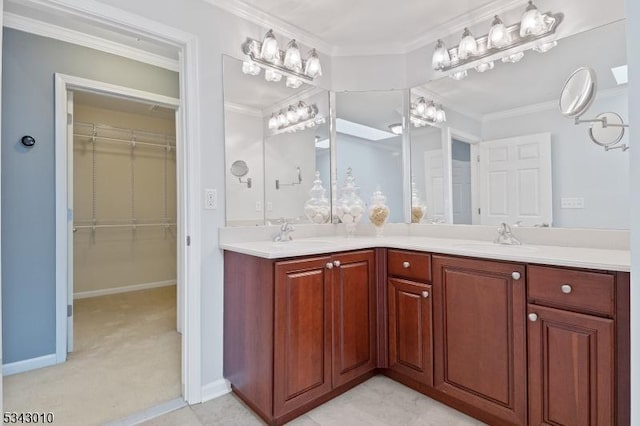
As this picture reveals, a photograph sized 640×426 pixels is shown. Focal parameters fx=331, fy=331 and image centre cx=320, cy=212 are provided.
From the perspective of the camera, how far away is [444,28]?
2430 millimetres

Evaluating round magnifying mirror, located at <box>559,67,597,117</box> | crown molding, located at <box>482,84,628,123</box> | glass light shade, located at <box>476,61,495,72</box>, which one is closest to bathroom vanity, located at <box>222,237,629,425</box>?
round magnifying mirror, located at <box>559,67,597,117</box>

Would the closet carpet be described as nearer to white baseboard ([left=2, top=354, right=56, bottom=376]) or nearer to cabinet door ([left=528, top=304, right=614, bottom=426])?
white baseboard ([left=2, top=354, right=56, bottom=376])

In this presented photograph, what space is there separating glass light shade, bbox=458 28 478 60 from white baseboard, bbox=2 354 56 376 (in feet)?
11.8

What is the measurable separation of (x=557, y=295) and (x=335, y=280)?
1037mm

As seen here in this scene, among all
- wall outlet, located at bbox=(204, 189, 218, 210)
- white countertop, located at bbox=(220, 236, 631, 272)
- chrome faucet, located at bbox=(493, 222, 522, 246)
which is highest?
wall outlet, located at bbox=(204, 189, 218, 210)

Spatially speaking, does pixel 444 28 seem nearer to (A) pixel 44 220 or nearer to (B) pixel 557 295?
(B) pixel 557 295

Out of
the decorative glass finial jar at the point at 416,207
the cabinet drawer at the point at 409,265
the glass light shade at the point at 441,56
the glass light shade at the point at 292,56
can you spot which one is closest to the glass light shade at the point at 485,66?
the glass light shade at the point at 441,56

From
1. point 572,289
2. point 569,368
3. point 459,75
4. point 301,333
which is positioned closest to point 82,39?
Result: point 301,333

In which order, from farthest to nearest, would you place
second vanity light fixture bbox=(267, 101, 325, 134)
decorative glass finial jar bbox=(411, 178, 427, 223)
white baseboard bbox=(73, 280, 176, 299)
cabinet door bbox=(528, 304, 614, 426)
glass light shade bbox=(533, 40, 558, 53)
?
white baseboard bbox=(73, 280, 176, 299)
decorative glass finial jar bbox=(411, 178, 427, 223)
second vanity light fixture bbox=(267, 101, 325, 134)
glass light shade bbox=(533, 40, 558, 53)
cabinet door bbox=(528, 304, 614, 426)

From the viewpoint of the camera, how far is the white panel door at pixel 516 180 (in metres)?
1.97

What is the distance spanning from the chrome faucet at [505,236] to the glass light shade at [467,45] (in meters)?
1.19

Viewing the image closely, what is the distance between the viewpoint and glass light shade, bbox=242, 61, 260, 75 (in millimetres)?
2180

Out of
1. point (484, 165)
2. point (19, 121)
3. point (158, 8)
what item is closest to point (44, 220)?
point (19, 121)

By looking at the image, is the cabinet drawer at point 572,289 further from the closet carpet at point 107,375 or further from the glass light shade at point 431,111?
the closet carpet at point 107,375
